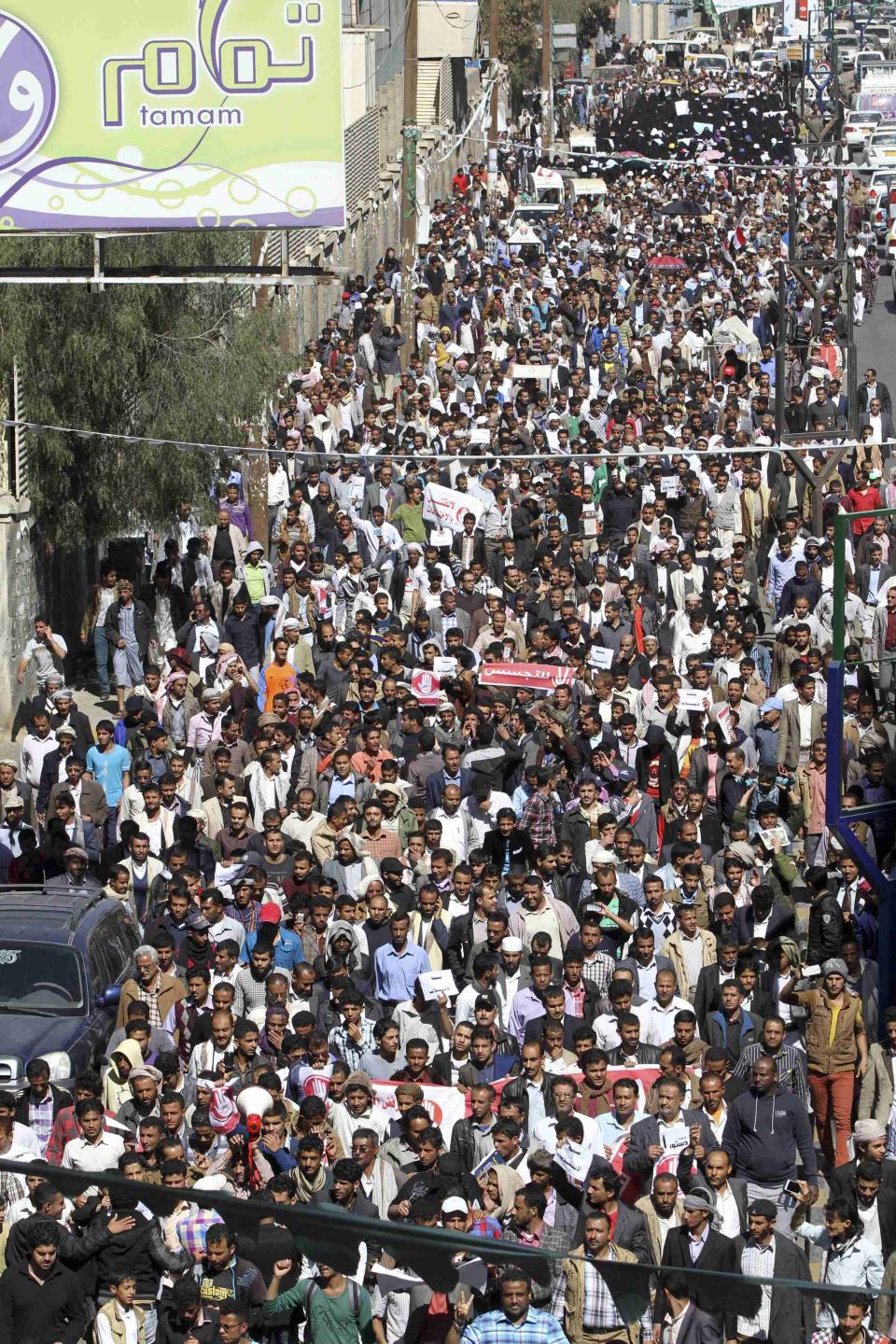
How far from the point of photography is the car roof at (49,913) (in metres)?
12.8

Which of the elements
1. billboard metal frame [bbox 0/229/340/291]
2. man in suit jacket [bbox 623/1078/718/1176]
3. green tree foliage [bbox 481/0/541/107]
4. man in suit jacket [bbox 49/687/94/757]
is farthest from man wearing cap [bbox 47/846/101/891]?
green tree foliage [bbox 481/0/541/107]

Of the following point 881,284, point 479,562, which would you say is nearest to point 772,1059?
point 479,562

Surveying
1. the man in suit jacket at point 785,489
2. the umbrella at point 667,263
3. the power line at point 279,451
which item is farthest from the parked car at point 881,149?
the power line at point 279,451

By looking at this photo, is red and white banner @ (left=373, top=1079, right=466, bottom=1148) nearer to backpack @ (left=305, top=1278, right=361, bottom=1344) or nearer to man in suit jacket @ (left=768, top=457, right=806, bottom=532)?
backpack @ (left=305, top=1278, right=361, bottom=1344)

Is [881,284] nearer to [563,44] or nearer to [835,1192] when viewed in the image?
[835,1192]

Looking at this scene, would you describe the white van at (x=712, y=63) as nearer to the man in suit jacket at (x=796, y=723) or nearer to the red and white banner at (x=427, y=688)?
the red and white banner at (x=427, y=688)

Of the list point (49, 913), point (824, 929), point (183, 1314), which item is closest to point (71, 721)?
point (49, 913)

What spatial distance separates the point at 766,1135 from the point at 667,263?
2791 cm

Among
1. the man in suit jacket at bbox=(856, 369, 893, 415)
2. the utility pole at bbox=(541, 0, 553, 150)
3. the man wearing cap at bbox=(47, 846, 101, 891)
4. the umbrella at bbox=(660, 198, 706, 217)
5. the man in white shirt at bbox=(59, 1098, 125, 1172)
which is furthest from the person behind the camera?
the utility pole at bbox=(541, 0, 553, 150)

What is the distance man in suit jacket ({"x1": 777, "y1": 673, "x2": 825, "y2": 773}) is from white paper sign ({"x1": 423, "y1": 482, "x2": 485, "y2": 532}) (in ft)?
19.3

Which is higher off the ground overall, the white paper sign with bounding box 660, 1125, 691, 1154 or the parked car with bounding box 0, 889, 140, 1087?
the white paper sign with bounding box 660, 1125, 691, 1154

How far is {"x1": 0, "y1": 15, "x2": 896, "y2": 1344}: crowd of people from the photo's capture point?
930 cm

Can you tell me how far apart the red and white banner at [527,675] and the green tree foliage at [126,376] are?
5.93 metres

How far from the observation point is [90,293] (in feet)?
69.7
